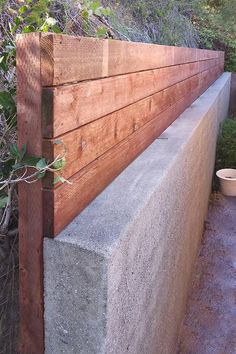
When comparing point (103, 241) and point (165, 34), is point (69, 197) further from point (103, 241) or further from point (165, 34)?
point (165, 34)

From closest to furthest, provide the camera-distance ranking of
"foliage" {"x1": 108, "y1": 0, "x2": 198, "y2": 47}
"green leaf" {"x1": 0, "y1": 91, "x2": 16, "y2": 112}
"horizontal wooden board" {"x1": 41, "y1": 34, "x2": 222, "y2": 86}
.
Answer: "horizontal wooden board" {"x1": 41, "y1": 34, "x2": 222, "y2": 86}, "green leaf" {"x1": 0, "y1": 91, "x2": 16, "y2": 112}, "foliage" {"x1": 108, "y1": 0, "x2": 198, "y2": 47}

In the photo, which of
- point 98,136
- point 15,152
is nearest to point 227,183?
point 98,136

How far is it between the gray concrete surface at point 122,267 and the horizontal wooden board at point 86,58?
1.45 feet

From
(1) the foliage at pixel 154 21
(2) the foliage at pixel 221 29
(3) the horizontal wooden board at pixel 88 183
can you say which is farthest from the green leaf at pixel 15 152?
(2) the foliage at pixel 221 29

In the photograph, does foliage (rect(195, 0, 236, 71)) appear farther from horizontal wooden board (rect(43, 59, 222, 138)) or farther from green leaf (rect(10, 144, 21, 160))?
green leaf (rect(10, 144, 21, 160))

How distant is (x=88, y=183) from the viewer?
151 centimetres

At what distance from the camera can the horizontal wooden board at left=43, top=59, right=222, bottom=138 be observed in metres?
1.19

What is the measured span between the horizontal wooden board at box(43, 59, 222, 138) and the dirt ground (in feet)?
5.47

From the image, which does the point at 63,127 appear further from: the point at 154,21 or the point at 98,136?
the point at 154,21

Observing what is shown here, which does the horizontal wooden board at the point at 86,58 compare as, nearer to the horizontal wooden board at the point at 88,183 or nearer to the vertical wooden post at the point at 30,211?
the vertical wooden post at the point at 30,211

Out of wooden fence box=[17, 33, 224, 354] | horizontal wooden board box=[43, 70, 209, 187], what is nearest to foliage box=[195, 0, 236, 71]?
horizontal wooden board box=[43, 70, 209, 187]

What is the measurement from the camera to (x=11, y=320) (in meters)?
1.51

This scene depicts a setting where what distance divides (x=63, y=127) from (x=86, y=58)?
0.29m

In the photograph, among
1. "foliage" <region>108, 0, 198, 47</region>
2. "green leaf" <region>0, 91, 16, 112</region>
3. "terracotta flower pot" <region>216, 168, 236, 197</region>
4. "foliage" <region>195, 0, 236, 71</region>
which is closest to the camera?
"green leaf" <region>0, 91, 16, 112</region>
